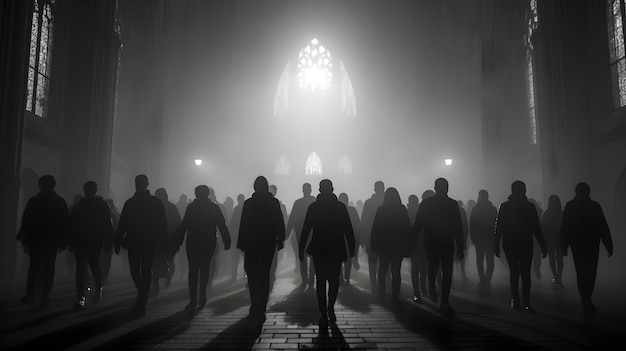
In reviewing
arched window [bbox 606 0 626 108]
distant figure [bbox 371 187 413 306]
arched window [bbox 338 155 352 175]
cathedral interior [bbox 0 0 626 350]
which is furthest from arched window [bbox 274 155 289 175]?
distant figure [bbox 371 187 413 306]

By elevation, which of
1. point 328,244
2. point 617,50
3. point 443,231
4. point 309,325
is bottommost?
point 309,325

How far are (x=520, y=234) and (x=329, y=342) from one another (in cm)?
317

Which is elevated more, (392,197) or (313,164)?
(313,164)

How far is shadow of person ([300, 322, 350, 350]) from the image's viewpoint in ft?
13.9

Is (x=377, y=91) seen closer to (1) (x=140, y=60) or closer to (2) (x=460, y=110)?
(2) (x=460, y=110)

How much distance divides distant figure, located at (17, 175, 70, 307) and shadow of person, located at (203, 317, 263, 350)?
295 cm

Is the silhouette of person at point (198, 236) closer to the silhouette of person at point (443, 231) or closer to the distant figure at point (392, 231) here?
the distant figure at point (392, 231)

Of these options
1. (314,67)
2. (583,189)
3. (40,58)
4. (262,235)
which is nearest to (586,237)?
(583,189)

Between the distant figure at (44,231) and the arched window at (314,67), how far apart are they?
31.5 metres

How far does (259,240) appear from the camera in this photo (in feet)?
18.7

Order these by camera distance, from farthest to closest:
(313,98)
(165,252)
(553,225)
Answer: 1. (313,98)
2. (553,225)
3. (165,252)

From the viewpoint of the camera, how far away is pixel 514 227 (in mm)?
6113

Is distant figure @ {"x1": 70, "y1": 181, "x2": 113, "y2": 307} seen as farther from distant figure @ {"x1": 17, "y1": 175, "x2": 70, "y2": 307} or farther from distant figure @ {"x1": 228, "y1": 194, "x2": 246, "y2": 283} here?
distant figure @ {"x1": 228, "y1": 194, "x2": 246, "y2": 283}

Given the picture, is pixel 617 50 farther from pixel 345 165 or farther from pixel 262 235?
pixel 345 165
